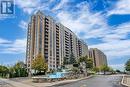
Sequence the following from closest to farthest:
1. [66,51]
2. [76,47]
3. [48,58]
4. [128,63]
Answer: [128,63], [48,58], [66,51], [76,47]

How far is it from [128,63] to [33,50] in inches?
2149

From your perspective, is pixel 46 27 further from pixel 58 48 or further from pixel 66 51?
pixel 66 51

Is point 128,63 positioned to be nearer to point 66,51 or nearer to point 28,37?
point 66,51

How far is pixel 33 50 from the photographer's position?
133750 millimetres

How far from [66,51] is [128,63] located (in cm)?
5326

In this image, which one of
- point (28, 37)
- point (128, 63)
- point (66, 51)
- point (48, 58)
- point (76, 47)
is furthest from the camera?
point (76, 47)

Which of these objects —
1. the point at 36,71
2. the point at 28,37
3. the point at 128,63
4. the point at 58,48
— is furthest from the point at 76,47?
the point at 36,71

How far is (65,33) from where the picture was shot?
161 m

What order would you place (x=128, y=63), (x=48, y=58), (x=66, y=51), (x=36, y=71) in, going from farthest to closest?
(x=66, y=51), (x=48, y=58), (x=128, y=63), (x=36, y=71)

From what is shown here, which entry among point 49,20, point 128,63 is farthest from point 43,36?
point 128,63

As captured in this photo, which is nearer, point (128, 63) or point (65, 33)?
point (128, 63)

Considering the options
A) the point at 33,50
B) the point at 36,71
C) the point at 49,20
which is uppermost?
the point at 49,20

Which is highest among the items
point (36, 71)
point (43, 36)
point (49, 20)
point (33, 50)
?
point (49, 20)

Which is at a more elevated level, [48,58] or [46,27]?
[46,27]
